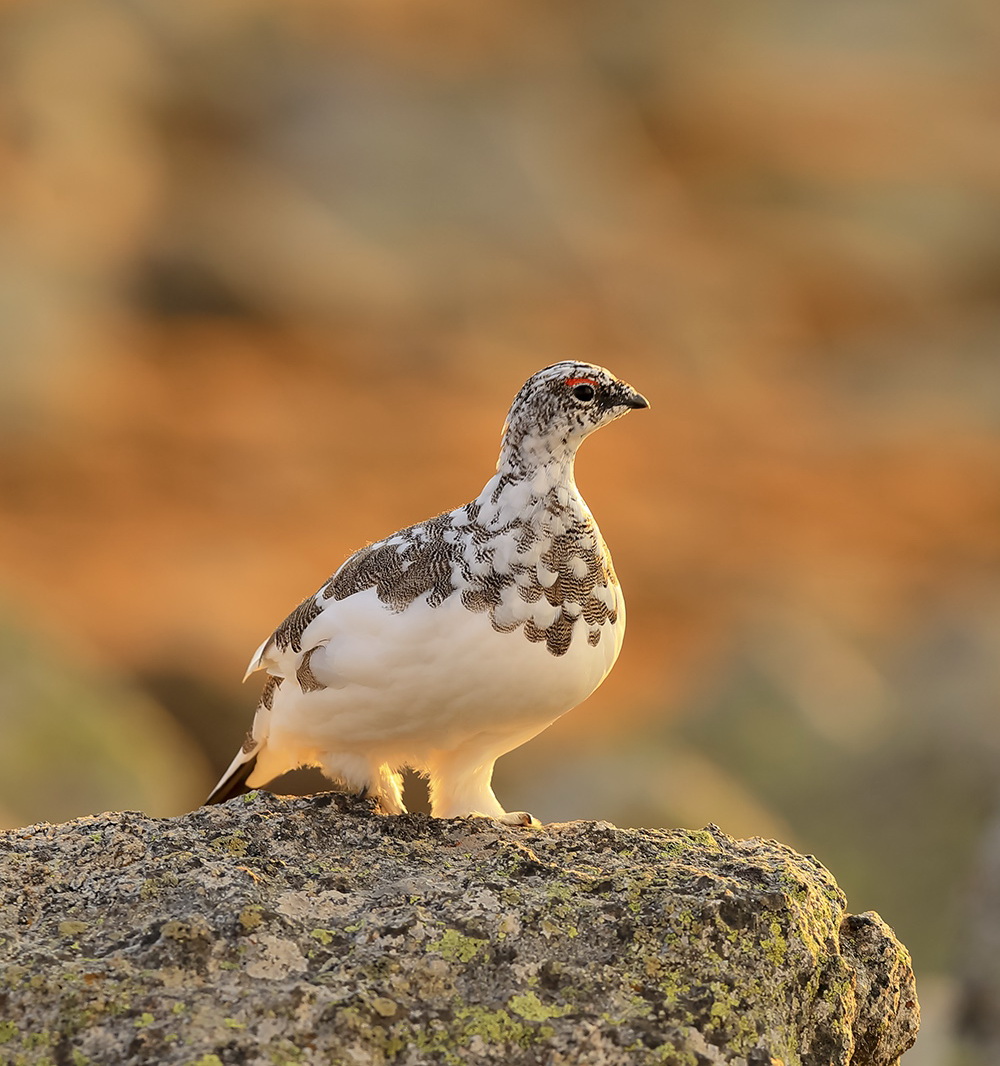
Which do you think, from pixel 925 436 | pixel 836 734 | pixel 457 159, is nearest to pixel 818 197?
pixel 457 159

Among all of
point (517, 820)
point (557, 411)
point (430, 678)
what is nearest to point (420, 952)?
point (430, 678)

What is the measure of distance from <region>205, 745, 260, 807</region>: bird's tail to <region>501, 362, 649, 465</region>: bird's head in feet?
3.78

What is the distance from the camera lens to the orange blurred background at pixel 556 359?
6445mm

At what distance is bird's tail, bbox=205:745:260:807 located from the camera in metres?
3.88

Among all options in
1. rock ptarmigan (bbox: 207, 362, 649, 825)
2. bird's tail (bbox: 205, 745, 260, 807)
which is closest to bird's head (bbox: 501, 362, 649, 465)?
rock ptarmigan (bbox: 207, 362, 649, 825)

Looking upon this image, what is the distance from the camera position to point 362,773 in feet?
11.2

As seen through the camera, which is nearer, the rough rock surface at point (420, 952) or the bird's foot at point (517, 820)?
the rough rock surface at point (420, 952)

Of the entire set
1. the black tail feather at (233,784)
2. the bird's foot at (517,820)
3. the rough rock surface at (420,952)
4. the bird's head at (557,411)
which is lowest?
the rough rock surface at (420,952)

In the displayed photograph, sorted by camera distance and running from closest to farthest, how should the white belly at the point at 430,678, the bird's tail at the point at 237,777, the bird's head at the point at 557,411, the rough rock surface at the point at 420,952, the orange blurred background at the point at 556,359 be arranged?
the rough rock surface at the point at 420,952, the white belly at the point at 430,678, the bird's head at the point at 557,411, the bird's tail at the point at 237,777, the orange blurred background at the point at 556,359

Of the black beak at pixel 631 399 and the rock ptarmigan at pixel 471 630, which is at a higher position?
the black beak at pixel 631 399

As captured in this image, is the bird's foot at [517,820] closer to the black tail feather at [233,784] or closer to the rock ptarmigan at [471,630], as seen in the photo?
the rock ptarmigan at [471,630]

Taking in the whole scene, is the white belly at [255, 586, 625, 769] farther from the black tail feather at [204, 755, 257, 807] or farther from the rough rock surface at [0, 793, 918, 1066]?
the black tail feather at [204, 755, 257, 807]

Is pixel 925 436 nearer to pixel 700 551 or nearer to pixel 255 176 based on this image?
pixel 700 551

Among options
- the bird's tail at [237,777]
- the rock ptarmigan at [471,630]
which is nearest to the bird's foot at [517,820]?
the rock ptarmigan at [471,630]
